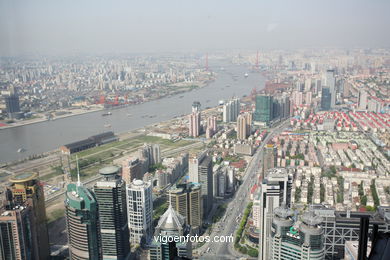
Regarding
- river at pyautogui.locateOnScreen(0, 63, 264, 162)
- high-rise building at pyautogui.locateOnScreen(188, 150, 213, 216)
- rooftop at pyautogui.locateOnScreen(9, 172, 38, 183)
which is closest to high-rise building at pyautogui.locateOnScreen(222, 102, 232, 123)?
river at pyautogui.locateOnScreen(0, 63, 264, 162)

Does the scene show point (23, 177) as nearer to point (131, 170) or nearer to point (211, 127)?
point (131, 170)

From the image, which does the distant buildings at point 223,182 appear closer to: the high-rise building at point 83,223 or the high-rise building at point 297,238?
the high-rise building at point 83,223

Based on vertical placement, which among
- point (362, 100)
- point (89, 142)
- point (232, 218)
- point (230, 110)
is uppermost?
point (362, 100)

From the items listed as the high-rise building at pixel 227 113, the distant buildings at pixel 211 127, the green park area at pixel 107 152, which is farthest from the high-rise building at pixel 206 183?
the high-rise building at pixel 227 113

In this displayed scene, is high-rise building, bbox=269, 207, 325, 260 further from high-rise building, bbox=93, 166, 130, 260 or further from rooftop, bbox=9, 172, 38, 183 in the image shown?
rooftop, bbox=9, 172, 38, 183

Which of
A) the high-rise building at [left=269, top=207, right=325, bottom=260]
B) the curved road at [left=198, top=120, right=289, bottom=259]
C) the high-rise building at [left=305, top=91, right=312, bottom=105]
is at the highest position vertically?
the high-rise building at [left=305, top=91, right=312, bottom=105]

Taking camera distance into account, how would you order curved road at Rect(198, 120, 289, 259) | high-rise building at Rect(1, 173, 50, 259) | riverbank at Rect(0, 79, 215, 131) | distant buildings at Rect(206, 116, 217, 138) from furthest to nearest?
distant buildings at Rect(206, 116, 217, 138) < riverbank at Rect(0, 79, 215, 131) < curved road at Rect(198, 120, 289, 259) < high-rise building at Rect(1, 173, 50, 259)

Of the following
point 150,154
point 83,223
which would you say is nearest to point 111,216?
point 83,223
